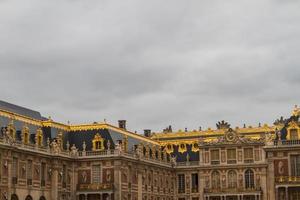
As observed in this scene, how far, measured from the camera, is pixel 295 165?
289ft

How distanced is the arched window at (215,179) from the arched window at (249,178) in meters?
4.27

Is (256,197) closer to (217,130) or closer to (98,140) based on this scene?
(217,130)

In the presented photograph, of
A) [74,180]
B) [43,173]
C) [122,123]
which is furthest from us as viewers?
[122,123]

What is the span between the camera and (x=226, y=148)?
340 feet

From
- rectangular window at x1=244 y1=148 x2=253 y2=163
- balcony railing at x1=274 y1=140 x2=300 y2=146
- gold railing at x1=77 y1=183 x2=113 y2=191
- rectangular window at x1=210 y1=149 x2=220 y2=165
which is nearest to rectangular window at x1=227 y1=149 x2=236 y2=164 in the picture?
rectangular window at x1=210 y1=149 x2=220 y2=165

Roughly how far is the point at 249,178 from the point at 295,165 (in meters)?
14.8

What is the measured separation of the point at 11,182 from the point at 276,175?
110 feet

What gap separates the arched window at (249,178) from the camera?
10175cm

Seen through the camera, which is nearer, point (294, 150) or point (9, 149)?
point (9, 149)

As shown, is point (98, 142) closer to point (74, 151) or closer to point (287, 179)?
point (74, 151)

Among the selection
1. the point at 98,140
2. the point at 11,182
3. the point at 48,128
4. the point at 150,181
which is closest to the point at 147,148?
Result: the point at 150,181

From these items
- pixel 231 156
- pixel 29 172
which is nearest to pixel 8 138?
pixel 29 172

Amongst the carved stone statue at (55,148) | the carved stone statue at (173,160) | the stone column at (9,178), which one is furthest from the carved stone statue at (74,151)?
the carved stone statue at (173,160)

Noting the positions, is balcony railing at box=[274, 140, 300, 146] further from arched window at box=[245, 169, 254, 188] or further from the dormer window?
the dormer window
